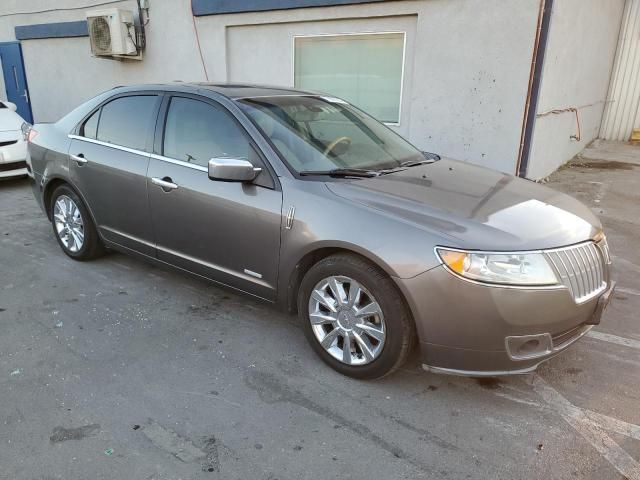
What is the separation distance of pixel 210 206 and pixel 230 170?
17.3 inches

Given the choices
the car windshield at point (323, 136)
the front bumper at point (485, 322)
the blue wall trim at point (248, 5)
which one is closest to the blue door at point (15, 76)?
the blue wall trim at point (248, 5)

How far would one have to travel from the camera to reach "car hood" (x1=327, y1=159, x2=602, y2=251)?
104 inches

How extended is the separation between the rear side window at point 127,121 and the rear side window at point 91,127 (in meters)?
0.06

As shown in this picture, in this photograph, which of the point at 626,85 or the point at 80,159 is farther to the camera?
the point at 626,85

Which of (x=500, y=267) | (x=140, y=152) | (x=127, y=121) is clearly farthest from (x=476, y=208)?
(x=127, y=121)

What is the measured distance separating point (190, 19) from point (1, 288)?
6.45 m

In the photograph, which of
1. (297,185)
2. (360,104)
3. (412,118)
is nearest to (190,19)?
(360,104)

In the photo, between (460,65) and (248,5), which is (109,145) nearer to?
(460,65)

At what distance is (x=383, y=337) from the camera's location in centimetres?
282

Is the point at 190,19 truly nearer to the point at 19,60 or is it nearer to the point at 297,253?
the point at 19,60

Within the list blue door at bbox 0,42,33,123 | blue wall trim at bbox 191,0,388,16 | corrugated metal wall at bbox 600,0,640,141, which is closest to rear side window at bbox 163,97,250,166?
blue wall trim at bbox 191,0,388,16

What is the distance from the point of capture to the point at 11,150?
24.7ft

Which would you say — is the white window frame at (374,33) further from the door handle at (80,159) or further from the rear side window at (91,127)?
the door handle at (80,159)

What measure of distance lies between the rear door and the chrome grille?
2.87 m
